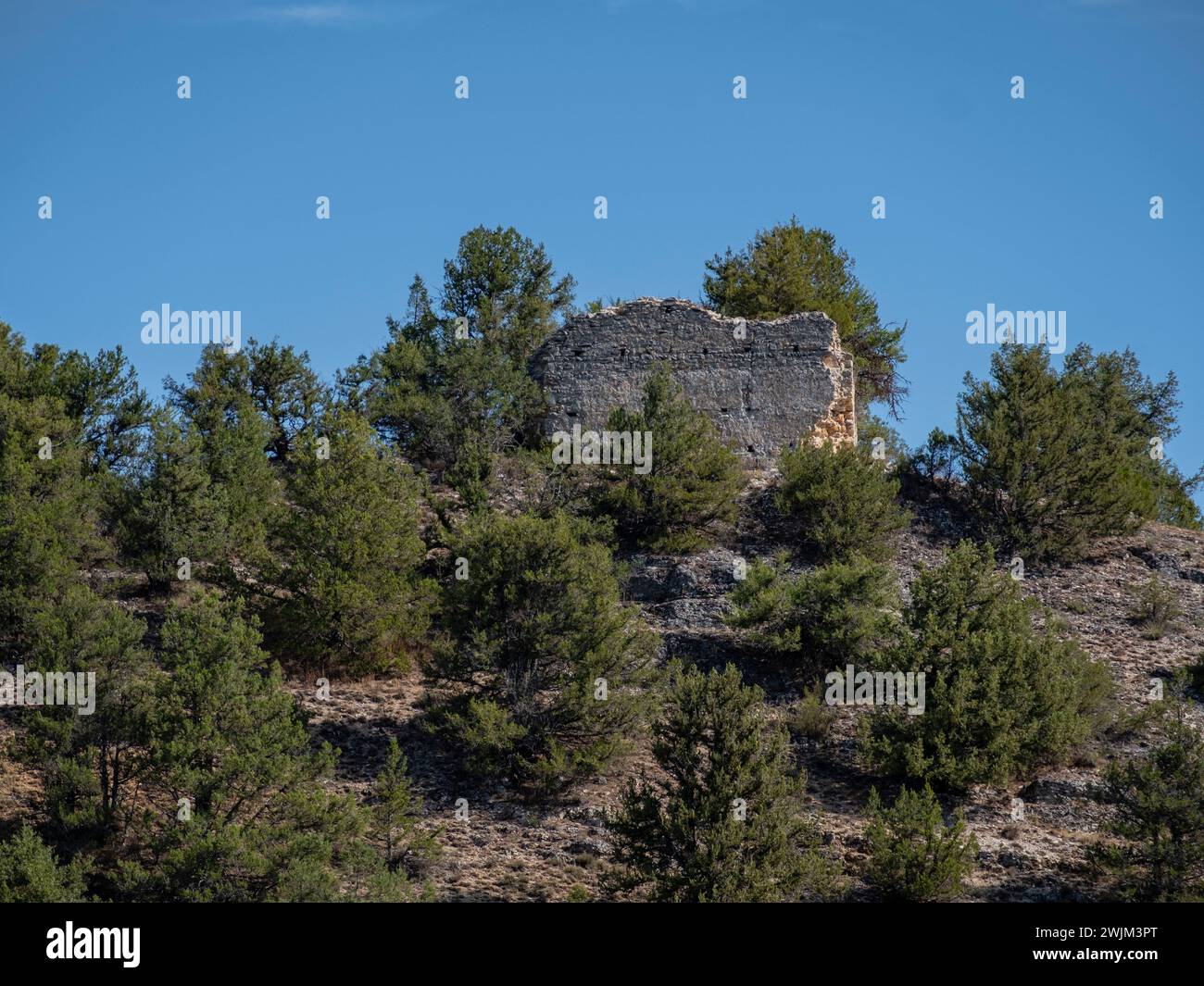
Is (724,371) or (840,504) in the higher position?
(724,371)

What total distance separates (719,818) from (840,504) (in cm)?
1357

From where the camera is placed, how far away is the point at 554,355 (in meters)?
41.8

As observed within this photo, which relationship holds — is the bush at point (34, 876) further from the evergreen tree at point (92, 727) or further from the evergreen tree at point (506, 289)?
the evergreen tree at point (506, 289)

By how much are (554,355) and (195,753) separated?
19.0 meters

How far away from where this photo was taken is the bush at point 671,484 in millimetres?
36688

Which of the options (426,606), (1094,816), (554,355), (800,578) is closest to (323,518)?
(426,606)

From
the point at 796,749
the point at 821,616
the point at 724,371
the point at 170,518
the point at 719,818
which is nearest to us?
the point at 719,818

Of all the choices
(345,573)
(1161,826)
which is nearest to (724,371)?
(345,573)

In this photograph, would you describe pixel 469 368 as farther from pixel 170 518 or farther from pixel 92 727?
pixel 92 727

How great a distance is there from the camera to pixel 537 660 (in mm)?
29094

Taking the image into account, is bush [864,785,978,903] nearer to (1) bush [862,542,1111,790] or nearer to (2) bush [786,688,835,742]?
(1) bush [862,542,1111,790]

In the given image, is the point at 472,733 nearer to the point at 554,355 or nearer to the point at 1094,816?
the point at 1094,816

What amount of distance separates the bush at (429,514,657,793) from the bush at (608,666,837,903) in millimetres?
2504

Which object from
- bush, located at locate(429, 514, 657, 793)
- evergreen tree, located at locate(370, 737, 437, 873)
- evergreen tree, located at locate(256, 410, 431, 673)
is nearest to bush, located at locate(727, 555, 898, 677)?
bush, located at locate(429, 514, 657, 793)
